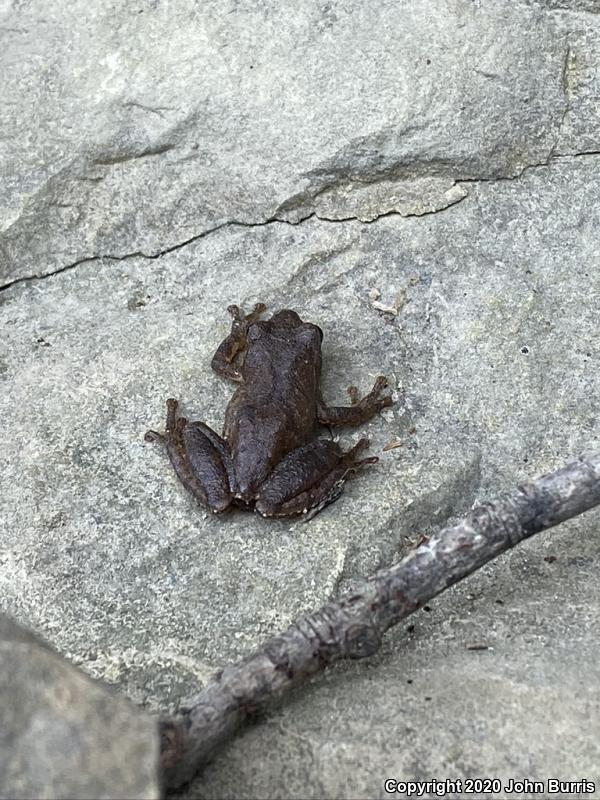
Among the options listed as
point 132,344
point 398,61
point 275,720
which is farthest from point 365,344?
point 275,720

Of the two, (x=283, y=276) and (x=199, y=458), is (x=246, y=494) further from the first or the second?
(x=283, y=276)

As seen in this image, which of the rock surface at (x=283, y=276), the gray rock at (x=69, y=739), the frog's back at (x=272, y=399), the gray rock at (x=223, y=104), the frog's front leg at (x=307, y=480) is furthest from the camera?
the gray rock at (x=223, y=104)

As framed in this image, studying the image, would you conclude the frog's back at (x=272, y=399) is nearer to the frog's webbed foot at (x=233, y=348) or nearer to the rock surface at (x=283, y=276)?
the frog's webbed foot at (x=233, y=348)

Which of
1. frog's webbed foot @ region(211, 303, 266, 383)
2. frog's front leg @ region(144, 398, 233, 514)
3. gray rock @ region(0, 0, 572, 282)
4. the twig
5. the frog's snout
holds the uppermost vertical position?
gray rock @ region(0, 0, 572, 282)

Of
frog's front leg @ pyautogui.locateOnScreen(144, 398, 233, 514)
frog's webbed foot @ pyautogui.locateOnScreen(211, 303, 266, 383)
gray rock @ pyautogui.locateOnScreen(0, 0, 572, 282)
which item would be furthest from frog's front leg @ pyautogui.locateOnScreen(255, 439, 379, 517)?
gray rock @ pyautogui.locateOnScreen(0, 0, 572, 282)

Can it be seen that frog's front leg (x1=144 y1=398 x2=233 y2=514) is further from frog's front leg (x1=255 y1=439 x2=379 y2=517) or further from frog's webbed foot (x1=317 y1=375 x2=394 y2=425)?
frog's webbed foot (x1=317 y1=375 x2=394 y2=425)

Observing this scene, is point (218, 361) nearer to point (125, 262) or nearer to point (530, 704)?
point (125, 262)

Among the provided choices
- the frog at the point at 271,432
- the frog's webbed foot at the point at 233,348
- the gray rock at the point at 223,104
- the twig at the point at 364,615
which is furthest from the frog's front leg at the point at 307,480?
the gray rock at the point at 223,104
